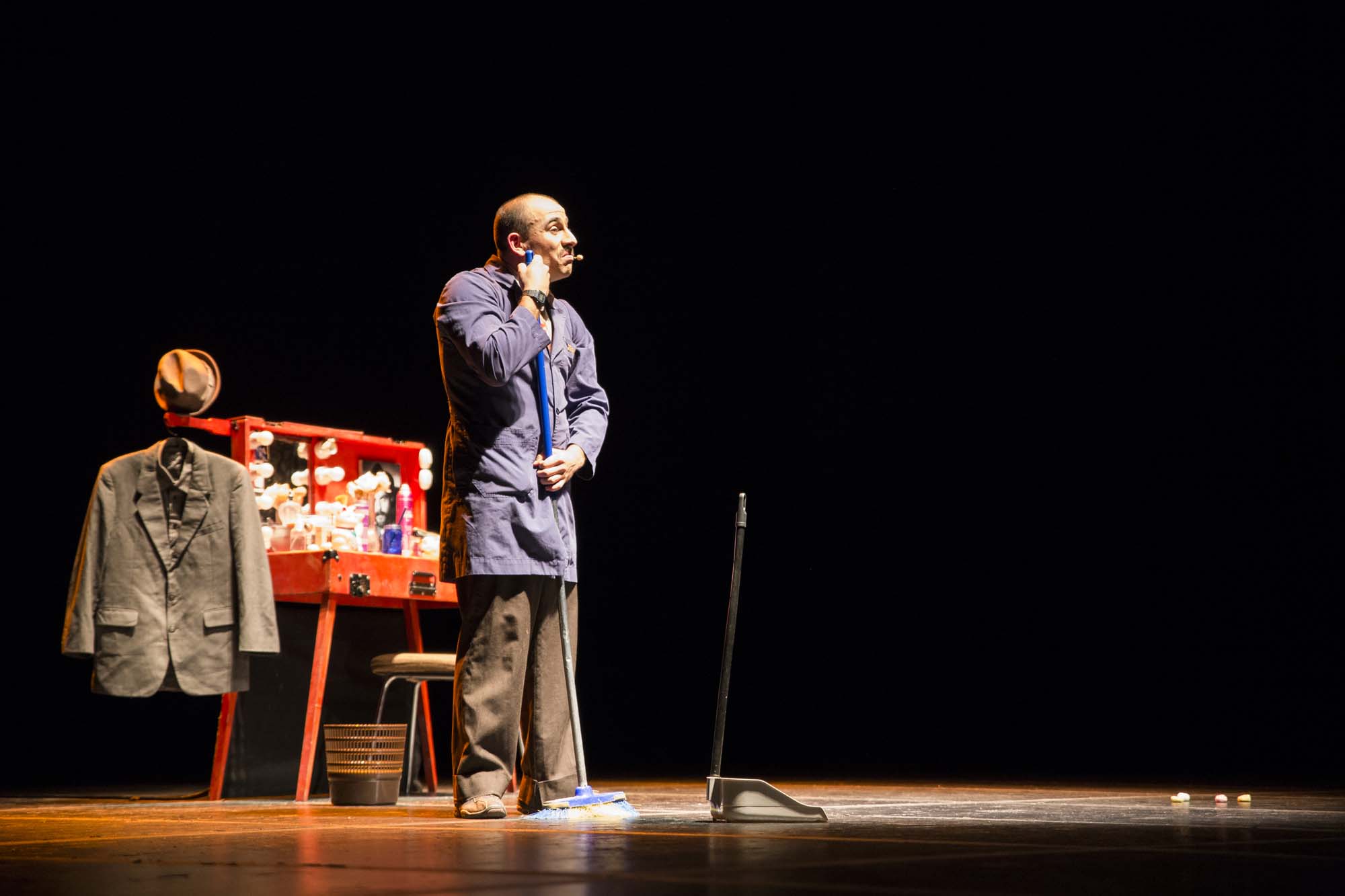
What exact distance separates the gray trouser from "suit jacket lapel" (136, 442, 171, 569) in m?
1.66

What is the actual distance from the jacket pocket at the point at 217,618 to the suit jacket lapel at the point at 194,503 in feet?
0.60

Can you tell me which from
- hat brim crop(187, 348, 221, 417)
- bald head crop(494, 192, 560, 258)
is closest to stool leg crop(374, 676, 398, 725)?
hat brim crop(187, 348, 221, 417)

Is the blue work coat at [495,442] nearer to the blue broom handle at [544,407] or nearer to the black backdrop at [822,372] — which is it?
the blue broom handle at [544,407]

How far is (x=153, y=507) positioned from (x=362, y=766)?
3.61 feet

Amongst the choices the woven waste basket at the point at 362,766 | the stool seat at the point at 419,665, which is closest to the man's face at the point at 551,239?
the woven waste basket at the point at 362,766

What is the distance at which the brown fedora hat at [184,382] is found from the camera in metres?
4.69

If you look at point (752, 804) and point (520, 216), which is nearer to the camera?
point (752, 804)

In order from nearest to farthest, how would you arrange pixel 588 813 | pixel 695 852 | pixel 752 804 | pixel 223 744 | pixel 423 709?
pixel 695 852
pixel 752 804
pixel 588 813
pixel 223 744
pixel 423 709

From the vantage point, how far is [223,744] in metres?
4.50

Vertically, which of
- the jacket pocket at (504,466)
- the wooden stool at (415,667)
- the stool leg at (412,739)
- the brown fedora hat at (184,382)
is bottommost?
the stool leg at (412,739)

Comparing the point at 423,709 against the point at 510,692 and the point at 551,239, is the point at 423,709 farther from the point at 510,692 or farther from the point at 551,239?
the point at 551,239

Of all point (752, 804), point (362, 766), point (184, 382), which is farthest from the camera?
point (184, 382)

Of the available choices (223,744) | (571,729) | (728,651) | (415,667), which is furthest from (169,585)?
(728,651)

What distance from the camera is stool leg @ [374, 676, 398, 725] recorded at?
4508mm
